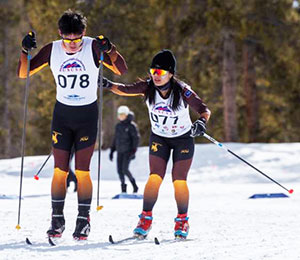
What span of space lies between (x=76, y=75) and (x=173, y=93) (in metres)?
0.88

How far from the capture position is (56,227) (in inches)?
226

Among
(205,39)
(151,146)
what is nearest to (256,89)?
(205,39)

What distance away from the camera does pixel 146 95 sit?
6160 millimetres

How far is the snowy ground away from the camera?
509 cm

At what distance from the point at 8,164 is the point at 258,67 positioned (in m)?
10.3

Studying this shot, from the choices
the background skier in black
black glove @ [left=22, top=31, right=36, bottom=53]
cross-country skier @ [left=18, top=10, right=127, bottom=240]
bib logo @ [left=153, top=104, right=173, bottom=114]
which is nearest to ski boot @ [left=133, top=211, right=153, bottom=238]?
cross-country skier @ [left=18, top=10, right=127, bottom=240]

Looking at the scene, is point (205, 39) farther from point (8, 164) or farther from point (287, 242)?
point (287, 242)

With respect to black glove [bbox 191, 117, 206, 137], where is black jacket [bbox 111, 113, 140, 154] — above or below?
below

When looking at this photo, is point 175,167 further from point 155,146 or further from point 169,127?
point 169,127

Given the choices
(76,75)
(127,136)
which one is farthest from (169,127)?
(127,136)

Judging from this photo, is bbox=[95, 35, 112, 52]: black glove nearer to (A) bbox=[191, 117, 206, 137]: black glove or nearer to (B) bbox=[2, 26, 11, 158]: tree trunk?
(A) bbox=[191, 117, 206, 137]: black glove

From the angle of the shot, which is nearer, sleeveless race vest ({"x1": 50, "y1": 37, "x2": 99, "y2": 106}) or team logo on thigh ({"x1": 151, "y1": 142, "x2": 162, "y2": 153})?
sleeveless race vest ({"x1": 50, "y1": 37, "x2": 99, "y2": 106})

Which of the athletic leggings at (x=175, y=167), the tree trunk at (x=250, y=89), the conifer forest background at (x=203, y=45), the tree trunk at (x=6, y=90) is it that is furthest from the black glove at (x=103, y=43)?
the tree trunk at (x=6, y=90)

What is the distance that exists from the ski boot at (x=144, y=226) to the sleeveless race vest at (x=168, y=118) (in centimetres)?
72
